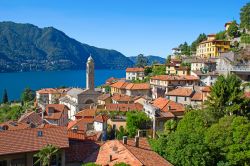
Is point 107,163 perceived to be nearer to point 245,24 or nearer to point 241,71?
point 241,71

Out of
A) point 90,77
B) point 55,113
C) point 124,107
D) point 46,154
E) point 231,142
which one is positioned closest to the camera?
point 46,154

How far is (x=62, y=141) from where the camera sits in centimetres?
3066

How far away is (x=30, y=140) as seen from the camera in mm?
30156

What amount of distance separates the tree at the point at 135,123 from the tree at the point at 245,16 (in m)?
63.3

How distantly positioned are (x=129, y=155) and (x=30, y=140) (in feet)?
29.2

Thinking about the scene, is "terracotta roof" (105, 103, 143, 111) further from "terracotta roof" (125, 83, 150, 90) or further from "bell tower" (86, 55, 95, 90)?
"bell tower" (86, 55, 95, 90)

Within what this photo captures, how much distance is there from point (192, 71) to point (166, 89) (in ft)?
33.1

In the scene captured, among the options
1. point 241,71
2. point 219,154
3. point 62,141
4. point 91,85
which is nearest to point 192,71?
point 241,71

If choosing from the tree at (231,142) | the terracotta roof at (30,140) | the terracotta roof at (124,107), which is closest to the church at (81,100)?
the terracotta roof at (124,107)

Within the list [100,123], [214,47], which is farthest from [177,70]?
[100,123]

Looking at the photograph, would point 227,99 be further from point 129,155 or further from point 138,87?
point 138,87

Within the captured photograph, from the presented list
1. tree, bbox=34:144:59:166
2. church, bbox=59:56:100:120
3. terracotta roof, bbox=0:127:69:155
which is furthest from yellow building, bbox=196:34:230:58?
tree, bbox=34:144:59:166

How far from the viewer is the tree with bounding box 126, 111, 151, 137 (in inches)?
1949

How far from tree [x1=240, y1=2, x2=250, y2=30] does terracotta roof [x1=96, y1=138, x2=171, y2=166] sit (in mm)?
81670
